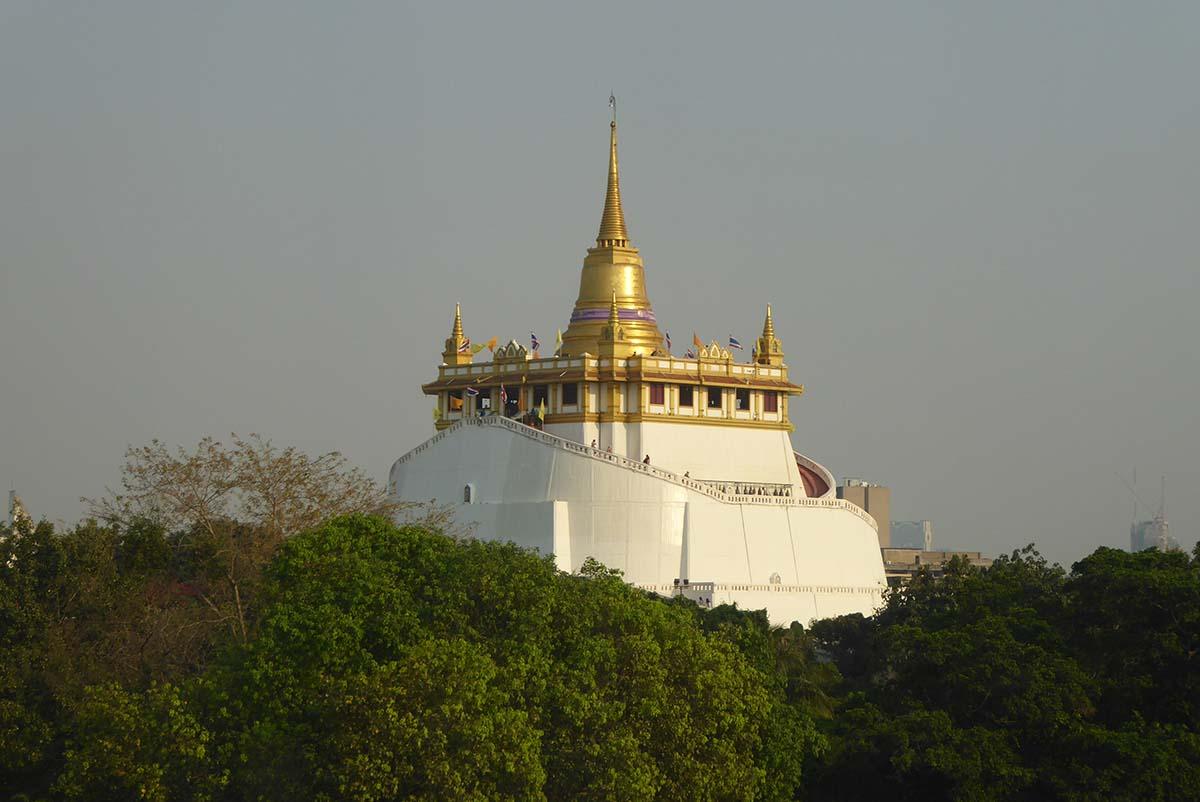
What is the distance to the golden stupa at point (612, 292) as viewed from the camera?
98.1 m

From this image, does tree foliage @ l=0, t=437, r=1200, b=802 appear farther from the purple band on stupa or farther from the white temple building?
the purple band on stupa

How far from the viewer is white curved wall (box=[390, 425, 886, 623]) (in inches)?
3526

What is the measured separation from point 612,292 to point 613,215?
410cm

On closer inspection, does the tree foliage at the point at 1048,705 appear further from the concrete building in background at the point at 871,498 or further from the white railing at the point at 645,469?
the concrete building in background at the point at 871,498

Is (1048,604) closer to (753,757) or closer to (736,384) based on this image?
(753,757)

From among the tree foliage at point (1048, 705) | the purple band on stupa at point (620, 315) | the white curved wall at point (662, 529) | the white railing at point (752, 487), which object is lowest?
the tree foliage at point (1048, 705)

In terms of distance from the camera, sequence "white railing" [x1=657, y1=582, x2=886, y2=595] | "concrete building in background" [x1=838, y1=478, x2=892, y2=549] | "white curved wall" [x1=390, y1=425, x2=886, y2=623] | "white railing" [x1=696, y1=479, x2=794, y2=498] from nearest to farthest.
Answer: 1. "white railing" [x1=657, y1=582, x2=886, y2=595]
2. "white curved wall" [x1=390, y1=425, x2=886, y2=623]
3. "white railing" [x1=696, y1=479, x2=794, y2=498]
4. "concrete building in background" [x1=838, y1=478, x2=892, y2=549]

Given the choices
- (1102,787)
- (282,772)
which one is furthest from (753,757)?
(282,772)

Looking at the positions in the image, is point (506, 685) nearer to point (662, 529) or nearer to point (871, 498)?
point (662, 529)

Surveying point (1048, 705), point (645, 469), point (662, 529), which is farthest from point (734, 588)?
point (1048, 705)

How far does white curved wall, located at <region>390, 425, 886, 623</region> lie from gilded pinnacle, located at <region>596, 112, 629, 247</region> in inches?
442

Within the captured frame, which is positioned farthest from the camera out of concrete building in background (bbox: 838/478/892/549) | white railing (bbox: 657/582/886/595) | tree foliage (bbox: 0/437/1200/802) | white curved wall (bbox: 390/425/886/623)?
concrete building in background (bbox: 838/478/892/549)

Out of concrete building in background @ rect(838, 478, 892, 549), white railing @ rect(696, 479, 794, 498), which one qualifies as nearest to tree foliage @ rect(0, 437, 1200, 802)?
white railing @ rect(696, 479, 794, 498)

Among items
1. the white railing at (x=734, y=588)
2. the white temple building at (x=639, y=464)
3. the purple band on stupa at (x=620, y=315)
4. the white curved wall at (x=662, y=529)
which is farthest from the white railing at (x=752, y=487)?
the purple band on stupa at (x=620, y=315)
